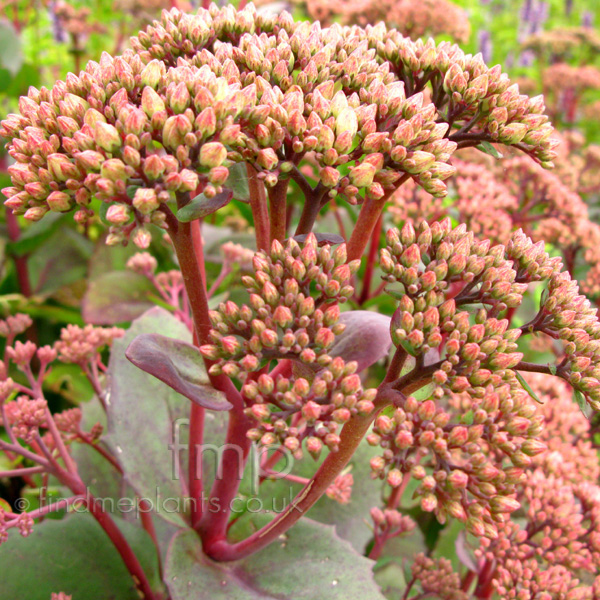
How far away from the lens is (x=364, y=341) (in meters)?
0.86

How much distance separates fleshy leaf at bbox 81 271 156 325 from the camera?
1.73 metres

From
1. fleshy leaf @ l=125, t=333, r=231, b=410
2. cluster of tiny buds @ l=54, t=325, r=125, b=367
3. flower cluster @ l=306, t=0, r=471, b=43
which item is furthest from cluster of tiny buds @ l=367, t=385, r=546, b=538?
flower cluster @ l=306, t=0, r=471, b=43

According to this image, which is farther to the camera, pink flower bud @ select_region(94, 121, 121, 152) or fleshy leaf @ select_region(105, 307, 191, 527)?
fleshy leaf @ select_region(105, 307, 191, 527)

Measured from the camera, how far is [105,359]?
184cm

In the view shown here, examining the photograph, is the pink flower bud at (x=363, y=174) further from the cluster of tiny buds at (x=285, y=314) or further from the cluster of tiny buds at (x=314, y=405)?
the cluster of tiny buds at (x=314, y=405)

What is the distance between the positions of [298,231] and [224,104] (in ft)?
0.76

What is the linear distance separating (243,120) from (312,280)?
0.23 m

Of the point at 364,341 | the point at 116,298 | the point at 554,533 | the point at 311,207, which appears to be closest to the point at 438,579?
the point at 554,533

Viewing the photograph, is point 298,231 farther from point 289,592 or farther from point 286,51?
point 289,592

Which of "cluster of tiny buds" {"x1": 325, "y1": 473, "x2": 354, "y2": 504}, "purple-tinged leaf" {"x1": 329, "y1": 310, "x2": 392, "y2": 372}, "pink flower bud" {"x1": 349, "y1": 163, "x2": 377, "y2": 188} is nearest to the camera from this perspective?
"pink flower bud" {"x1": 349, "y1": 163, "x2": 377, "y2": 188}

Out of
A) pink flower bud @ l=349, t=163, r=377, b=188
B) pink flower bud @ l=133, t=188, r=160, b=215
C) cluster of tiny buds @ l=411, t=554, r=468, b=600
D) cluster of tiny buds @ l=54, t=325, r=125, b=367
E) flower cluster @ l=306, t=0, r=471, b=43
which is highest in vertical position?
flower cluster @ l=306, t=0, r=471, b=43

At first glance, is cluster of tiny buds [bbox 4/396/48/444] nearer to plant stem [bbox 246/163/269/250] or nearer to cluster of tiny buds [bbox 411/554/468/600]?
plant stem [bbox 246/163/269/250]

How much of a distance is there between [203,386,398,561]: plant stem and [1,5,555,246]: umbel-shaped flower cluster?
310 millimetres

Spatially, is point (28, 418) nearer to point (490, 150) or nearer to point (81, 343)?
point (81, 343)
